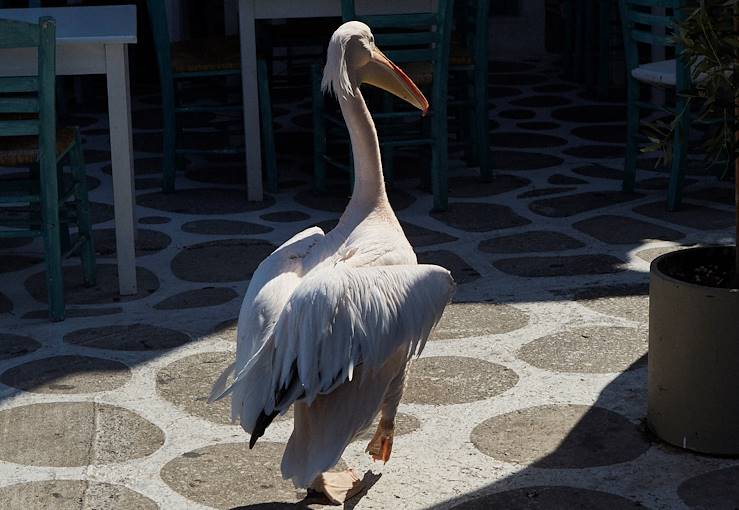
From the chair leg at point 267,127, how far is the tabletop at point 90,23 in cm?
100

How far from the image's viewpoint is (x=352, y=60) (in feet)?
12.5

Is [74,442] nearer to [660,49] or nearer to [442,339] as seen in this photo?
[442,339]

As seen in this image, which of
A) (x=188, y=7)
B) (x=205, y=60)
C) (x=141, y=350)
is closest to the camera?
(x=141, y=350)

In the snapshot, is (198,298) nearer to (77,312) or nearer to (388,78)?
(77,312)

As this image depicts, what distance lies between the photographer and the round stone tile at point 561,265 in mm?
5293

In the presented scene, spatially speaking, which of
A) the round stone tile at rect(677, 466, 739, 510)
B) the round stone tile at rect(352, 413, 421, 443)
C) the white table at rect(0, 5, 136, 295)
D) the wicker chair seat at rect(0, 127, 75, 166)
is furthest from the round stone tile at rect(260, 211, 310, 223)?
the round stone tile at rect(677, 466, 739, 510)

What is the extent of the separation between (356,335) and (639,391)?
4.48 ft

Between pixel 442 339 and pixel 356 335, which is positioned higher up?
pixel 356 335

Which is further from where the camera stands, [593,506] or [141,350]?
[141,350]

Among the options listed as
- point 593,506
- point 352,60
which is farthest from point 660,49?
point 593,506

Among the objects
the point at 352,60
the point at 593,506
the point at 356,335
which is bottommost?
the point at 593,506

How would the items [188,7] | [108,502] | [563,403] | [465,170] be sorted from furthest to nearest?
[188,7] → [465,170] → [563,403] → [108,502]

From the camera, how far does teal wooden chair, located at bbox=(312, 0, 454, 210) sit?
19.3 feet

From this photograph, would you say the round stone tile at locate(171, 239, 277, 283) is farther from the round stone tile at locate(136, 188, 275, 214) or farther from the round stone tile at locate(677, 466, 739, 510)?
the round stone tile at locate(677, 466, 739, 510)
